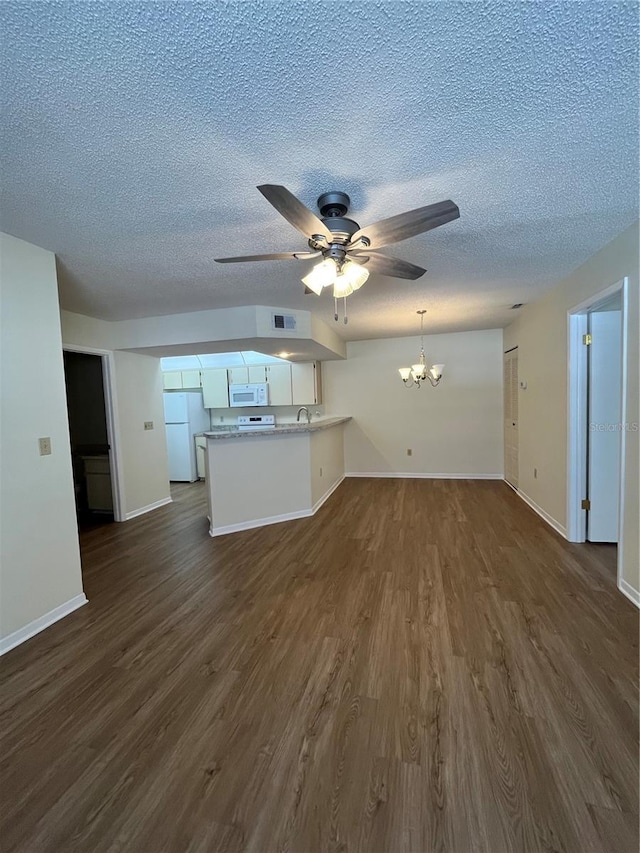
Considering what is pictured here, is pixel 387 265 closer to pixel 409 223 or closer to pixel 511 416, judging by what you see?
pixel 409 223

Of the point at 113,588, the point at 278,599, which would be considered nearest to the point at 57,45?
the point at 278,599

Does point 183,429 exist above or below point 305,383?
below

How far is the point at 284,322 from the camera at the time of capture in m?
3.75

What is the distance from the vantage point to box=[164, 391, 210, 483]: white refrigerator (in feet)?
20.1

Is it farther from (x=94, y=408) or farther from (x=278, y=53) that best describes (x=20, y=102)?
(x=94, y=408)

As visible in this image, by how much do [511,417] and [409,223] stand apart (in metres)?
4.28

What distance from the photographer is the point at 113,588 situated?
2674 millimetres

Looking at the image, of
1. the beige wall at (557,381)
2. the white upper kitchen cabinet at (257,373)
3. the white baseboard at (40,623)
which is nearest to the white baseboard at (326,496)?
the white upper kitchen cabinet at (257,373)

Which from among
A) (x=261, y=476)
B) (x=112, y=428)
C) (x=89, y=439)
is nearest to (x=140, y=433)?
(x=112, y=428)

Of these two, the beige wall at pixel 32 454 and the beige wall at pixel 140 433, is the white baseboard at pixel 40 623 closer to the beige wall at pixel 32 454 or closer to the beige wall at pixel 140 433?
the beige wall at pixel 32 454

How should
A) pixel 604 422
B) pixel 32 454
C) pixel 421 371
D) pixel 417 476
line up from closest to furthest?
pixel 32 454 → pixel 604 422 → pixel 421 371 → pixel 417 476

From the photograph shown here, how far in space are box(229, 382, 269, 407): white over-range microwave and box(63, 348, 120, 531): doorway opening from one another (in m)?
2.03

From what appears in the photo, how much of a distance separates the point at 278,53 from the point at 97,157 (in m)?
0.90

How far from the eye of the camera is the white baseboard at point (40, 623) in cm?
202
